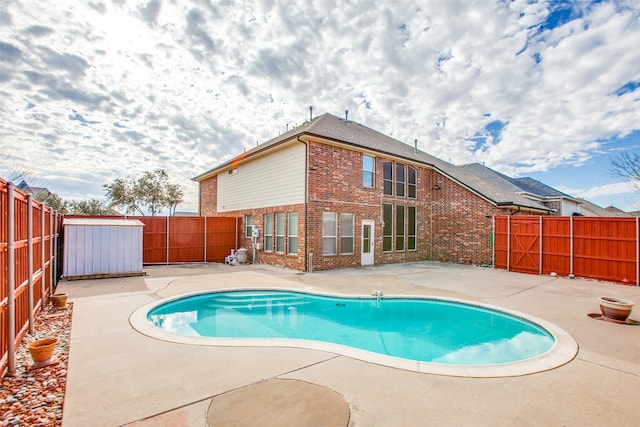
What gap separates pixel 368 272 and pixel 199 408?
9.54 metres

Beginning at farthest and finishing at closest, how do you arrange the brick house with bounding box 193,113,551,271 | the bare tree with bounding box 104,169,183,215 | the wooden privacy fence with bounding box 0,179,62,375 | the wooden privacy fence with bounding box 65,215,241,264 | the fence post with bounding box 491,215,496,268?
1. the bare tree with bounding box 104,169,183,215
2. the wooden privacy fence with bounding box 65,215,241,264
3. the fence post with bounding box 491,215,496,268
4. the brick house with bounding box 193,113,551,271
5. the wooden privacy fence with bounding box 0,179,62,375

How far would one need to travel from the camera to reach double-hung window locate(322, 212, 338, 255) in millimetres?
12141

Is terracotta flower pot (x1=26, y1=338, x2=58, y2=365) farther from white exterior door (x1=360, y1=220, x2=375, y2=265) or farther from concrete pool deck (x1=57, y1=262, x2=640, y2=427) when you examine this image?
white exterior door (x1=360, y1=220, x2=375, y2=265)

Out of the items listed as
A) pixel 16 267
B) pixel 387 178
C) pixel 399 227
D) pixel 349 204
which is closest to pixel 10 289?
pixel 16 267

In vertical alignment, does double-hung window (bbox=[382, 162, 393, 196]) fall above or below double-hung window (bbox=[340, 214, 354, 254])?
above

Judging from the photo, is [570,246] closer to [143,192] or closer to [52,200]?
[143,192]

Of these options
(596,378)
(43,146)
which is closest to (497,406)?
(596,378)

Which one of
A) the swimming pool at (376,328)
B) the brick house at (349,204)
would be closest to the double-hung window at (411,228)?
the brick house at (349,204)

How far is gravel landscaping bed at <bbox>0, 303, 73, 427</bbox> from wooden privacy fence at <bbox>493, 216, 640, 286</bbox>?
14530 millimetres

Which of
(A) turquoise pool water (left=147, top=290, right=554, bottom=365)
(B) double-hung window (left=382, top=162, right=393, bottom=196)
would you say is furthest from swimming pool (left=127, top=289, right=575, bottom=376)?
(B) double-hung window (left=382, top=162, right=393, bottom=196)

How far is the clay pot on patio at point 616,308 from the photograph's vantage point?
5648 mm

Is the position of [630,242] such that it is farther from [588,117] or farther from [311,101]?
[311,101]

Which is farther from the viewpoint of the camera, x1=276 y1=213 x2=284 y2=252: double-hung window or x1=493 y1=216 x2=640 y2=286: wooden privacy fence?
x1=276 y1=213 x2=284 y2=252: double-hung window

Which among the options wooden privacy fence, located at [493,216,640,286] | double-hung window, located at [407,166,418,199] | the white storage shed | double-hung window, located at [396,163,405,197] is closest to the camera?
the white storage shed
